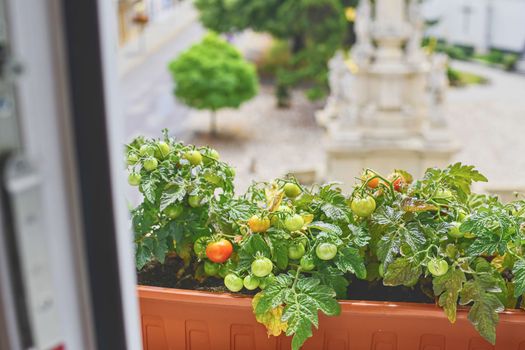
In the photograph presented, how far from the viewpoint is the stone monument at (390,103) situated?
5945mm

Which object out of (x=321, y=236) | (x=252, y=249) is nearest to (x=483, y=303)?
(x=321, y=236)

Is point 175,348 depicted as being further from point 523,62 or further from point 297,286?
point 523,62

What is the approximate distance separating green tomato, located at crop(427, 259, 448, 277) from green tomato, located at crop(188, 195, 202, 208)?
0.40 meters

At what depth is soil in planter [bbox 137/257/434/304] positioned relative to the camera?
1.38 metres

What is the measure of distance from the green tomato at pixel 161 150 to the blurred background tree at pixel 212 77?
7406 millimetres

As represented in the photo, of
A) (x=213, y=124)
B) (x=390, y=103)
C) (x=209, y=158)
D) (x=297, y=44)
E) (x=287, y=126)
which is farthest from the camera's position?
(x=297, y=44)

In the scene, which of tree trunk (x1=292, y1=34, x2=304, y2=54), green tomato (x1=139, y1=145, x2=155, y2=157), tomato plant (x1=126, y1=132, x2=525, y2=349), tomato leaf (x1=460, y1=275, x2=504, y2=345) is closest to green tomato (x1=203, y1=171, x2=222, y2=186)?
tomato plant (x1=126, y1=132, x2=525, y2=349)

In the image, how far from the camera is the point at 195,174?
4.62 feet

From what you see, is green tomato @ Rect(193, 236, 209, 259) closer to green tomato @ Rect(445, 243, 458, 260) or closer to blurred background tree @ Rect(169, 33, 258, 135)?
green tomato @ Rect(445, 243, 458, 260)

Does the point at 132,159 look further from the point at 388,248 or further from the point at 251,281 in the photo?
the point at 388,248

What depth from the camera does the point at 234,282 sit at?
1.30m

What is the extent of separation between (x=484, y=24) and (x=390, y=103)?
30.3 feet

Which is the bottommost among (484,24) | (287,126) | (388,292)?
(287,126)

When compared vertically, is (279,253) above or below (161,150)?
below
